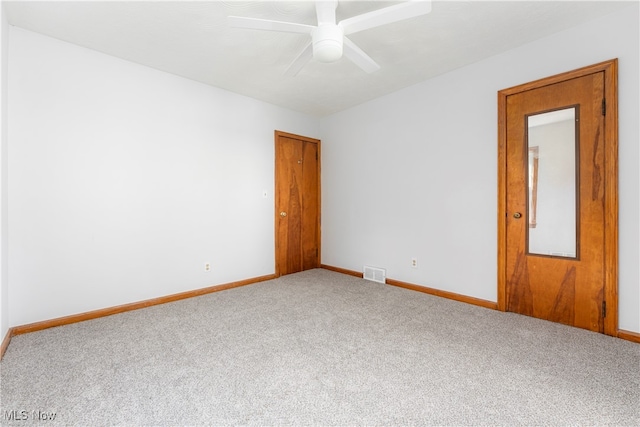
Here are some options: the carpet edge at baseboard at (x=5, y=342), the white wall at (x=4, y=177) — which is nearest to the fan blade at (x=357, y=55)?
the white wall at (x=4, y=177)

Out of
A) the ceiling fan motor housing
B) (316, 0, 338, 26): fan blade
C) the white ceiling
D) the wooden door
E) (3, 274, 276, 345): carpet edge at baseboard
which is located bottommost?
(3, 274, 276, 345): carpet edge at baseboard

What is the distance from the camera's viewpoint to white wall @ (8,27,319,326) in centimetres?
235

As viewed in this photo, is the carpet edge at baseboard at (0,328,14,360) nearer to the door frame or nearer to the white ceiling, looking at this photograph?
the white ceiling

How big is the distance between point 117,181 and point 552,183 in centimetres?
409

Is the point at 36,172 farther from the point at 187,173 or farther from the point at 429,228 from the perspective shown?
the point at 429,228

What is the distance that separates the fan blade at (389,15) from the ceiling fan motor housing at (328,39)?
6 cm

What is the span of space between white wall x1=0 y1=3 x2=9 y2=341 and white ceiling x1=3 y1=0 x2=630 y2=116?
23cm

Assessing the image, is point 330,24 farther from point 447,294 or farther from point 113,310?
point 113,310

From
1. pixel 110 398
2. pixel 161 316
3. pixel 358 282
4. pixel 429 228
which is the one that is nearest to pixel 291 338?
pixel 110 398

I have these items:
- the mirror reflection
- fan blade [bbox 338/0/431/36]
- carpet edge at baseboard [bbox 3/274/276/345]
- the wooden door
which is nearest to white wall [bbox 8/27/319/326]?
carpet edge at baseboard [bbox 3/274/276/345]

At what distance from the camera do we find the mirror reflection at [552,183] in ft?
7.85

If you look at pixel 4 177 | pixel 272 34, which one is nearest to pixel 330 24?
pixel 272 34

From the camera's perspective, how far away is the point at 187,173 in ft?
10.7

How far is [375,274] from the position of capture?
12.7 feet
